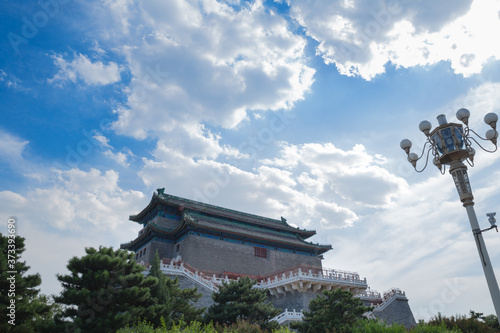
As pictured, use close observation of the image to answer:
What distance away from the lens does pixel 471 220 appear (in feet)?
27.9

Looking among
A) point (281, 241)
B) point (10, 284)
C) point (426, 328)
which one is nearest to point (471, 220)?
point (426, 328)

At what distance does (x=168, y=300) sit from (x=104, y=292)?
3.00m

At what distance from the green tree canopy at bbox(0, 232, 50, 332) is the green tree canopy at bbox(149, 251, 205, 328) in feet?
14.0

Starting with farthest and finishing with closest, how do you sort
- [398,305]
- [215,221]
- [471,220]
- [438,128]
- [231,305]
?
[215,221]
[398,305]
[231,305]
[438,128]
[471,220]

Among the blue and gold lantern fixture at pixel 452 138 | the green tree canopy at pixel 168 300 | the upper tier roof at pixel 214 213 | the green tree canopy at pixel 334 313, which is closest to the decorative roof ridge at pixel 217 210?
the upper tier roof at pixel 214 213

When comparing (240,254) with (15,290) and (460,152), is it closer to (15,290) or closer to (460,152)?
(15,290)

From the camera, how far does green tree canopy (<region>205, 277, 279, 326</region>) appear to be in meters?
16.9

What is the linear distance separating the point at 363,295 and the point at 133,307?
2167 centimetres

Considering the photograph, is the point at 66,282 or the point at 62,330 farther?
the point at 66,282

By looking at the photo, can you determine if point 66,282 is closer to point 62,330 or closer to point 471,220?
point 62,330

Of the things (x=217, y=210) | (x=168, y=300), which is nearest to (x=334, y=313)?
(x=168, y=300)

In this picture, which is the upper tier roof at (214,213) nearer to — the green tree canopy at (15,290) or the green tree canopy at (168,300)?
the green tree canopy at (168,300)

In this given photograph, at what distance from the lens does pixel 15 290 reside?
12.8 metres

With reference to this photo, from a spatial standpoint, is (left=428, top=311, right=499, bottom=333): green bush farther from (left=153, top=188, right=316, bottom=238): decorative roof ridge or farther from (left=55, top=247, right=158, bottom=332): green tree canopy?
(left=153, top=188, right=316, bottom=238): decorative roof ridge
